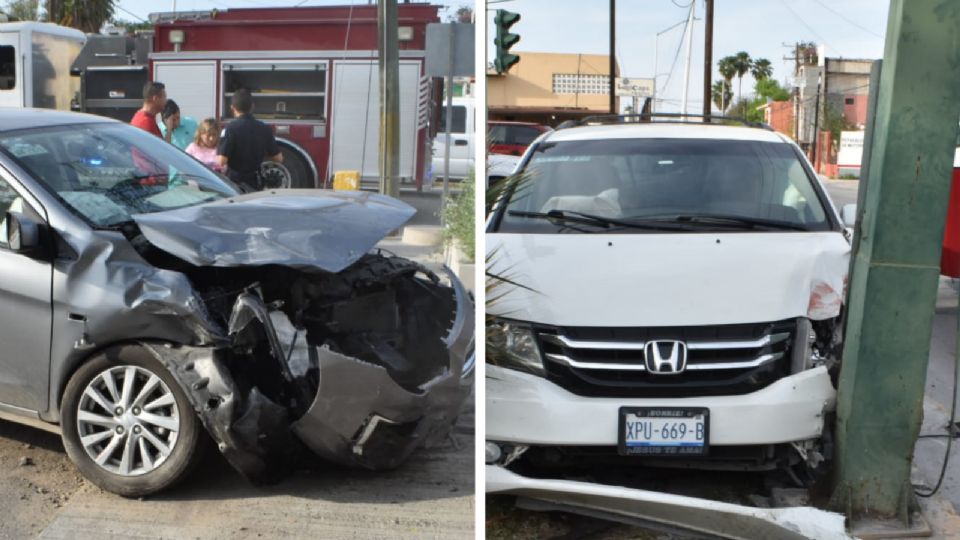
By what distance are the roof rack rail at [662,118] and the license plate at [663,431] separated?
733 millimetres

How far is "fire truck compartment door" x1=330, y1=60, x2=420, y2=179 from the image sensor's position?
4.26 meters

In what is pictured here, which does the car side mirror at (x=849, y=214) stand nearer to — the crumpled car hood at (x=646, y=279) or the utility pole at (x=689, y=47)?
the crumpled car hood at (x=646, y=279)

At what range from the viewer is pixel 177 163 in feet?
14.8

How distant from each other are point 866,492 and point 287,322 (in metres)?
1.91

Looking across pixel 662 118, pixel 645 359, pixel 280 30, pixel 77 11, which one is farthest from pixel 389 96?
pixel 77 11

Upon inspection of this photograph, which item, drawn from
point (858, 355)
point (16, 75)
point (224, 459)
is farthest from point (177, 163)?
point (858, 355)

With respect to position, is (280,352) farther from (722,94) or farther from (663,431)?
(722,94)

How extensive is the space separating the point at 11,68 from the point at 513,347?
4699 millimetres

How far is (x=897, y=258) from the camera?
3.06 meters

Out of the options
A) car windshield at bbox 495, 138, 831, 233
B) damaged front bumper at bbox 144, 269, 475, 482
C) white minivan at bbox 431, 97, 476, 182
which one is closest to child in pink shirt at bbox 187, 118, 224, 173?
white minivan at bbox 431, 97, 476, 182

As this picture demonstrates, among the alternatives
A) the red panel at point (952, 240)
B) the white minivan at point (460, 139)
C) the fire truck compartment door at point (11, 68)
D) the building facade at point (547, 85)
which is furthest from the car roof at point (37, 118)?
the red panel at point (952, 240)

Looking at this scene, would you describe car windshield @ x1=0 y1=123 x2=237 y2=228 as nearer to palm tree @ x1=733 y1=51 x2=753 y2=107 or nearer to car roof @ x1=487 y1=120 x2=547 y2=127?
car roof @ x1=487 y1=120 x2=547 y2=127

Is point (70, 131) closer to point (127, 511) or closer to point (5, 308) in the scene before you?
point (5, 308)

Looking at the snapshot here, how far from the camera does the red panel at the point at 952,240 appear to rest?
3281 mm
